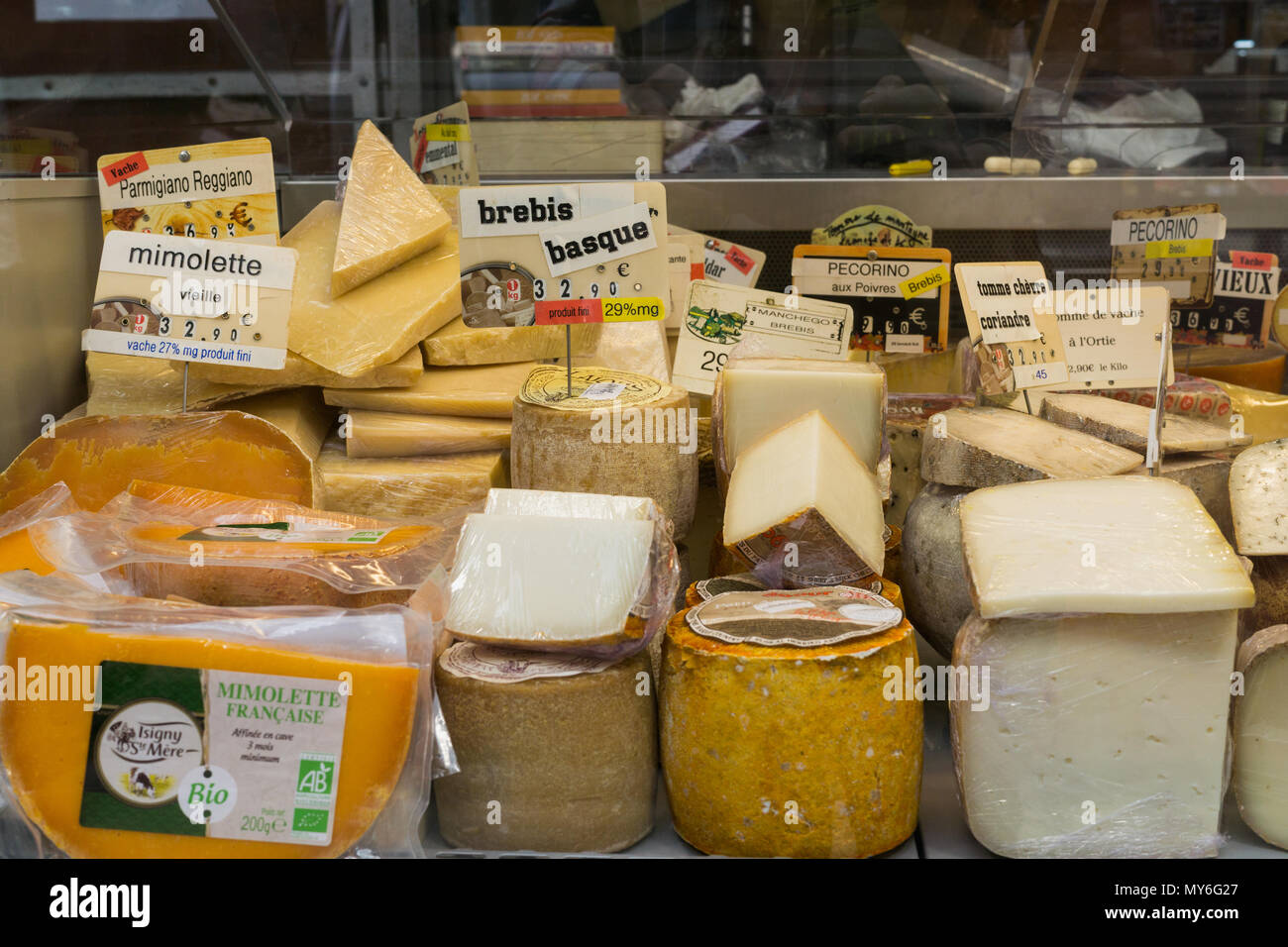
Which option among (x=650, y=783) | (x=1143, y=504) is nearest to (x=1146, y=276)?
(x=1143, y=504)

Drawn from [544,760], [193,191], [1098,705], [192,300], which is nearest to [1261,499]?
[1098,705]

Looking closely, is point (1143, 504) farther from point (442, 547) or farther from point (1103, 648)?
point (442, 547)

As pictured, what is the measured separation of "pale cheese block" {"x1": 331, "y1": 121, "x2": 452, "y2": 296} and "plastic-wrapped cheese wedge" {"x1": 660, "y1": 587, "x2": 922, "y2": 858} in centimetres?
102

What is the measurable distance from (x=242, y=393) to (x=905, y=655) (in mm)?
1195

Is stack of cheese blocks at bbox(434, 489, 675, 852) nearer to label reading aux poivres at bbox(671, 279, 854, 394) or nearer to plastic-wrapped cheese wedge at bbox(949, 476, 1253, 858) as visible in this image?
plastic-wrapped cheese wedge at bbox(949, 476, 1253, 858)

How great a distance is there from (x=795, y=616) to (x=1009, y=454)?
1.49 ft

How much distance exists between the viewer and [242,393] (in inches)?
73.4

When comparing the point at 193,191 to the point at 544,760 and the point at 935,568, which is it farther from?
the point at 935,568

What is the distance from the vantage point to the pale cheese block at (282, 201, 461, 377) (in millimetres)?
1837

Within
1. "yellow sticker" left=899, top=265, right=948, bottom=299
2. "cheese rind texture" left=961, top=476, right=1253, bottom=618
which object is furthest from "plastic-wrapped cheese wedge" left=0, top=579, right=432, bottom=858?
"yellow sticker" left=899, top=265, right=948, bottom=299

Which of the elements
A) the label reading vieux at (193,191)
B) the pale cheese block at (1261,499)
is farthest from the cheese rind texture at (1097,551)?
Result: the label reading vieux at (193,191)

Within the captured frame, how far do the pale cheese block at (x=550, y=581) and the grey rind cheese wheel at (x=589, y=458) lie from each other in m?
0.27

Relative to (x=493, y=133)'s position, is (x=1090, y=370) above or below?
below

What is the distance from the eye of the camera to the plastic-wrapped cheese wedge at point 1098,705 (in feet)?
4.03
